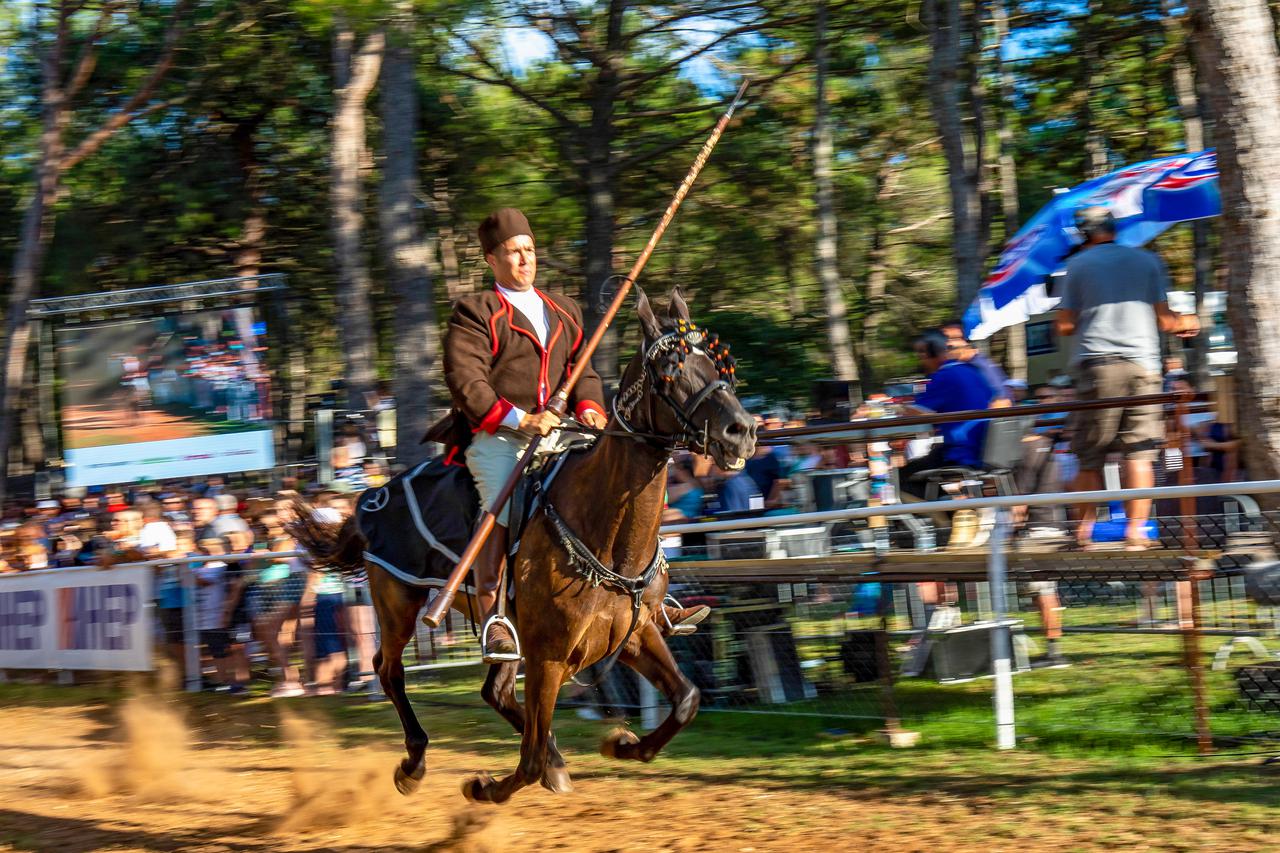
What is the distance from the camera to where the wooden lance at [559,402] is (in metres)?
6.29

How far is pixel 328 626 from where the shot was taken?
40.5ft

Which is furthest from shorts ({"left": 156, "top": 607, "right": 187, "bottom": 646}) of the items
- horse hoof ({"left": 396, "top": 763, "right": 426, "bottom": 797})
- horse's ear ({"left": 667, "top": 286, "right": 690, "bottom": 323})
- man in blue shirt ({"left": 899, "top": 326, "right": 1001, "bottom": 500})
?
horse's ear ({"left": 667, "top": 286, "right": 690, "bottom": 323})

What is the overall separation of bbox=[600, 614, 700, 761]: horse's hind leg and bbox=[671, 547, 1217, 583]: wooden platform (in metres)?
2.22

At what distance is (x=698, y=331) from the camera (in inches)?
228

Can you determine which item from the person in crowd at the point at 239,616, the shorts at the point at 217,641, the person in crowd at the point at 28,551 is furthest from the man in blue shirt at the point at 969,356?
the person in crowd at the point at 28,551

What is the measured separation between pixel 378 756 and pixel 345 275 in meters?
9.13

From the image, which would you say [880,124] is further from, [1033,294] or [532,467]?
[532,467]

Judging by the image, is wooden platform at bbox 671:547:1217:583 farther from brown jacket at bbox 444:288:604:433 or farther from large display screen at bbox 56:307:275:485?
large display screen at bbox 56:307:275:485

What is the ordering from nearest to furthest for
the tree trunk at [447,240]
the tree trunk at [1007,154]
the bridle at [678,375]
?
the bridle at [678,375] → the tree trunk at [1007,154] → the tree trunk at [447,240]

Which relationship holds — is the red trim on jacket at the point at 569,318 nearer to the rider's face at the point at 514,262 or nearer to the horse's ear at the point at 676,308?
the rider's face at the point at 514,262

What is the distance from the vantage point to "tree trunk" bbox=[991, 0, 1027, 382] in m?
22.0

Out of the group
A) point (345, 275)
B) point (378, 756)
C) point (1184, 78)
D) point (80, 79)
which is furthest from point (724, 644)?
point (80, 79)

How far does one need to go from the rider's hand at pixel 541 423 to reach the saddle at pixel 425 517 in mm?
262

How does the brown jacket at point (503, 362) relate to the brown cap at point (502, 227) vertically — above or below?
below
